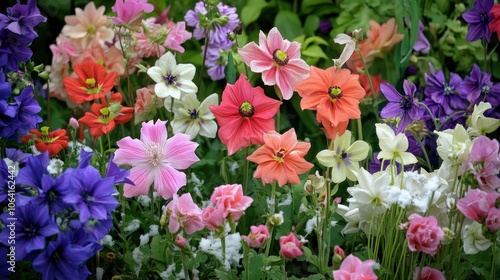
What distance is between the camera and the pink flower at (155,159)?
3.77 ft

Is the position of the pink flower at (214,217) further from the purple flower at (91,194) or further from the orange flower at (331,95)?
the orange flower at (331,95)

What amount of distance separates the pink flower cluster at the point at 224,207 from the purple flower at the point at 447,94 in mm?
635

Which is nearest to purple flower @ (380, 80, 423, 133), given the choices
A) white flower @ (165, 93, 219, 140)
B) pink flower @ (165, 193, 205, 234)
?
white flower @ (165, 93, 219, 140)

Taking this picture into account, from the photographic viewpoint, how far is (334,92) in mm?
1165

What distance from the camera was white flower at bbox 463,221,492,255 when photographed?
108 cm

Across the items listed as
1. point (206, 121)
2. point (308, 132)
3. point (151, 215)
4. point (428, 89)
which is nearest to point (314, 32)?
point (308, 132)

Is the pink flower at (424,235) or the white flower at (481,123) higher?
the white flower at (481,123)

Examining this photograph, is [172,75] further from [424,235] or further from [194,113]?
[424,235]

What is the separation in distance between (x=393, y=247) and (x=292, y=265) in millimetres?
295

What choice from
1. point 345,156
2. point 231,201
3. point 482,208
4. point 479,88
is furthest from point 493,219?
point 479,88

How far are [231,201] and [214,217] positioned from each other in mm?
39

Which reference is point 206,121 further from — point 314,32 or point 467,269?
point 314,32

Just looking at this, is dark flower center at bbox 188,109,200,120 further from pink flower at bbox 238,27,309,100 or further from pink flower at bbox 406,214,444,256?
pink flower at bbox 406,214,444,256

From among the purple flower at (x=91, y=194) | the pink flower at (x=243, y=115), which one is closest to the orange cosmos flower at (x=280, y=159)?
the pink flower at (x=243, y=115)
